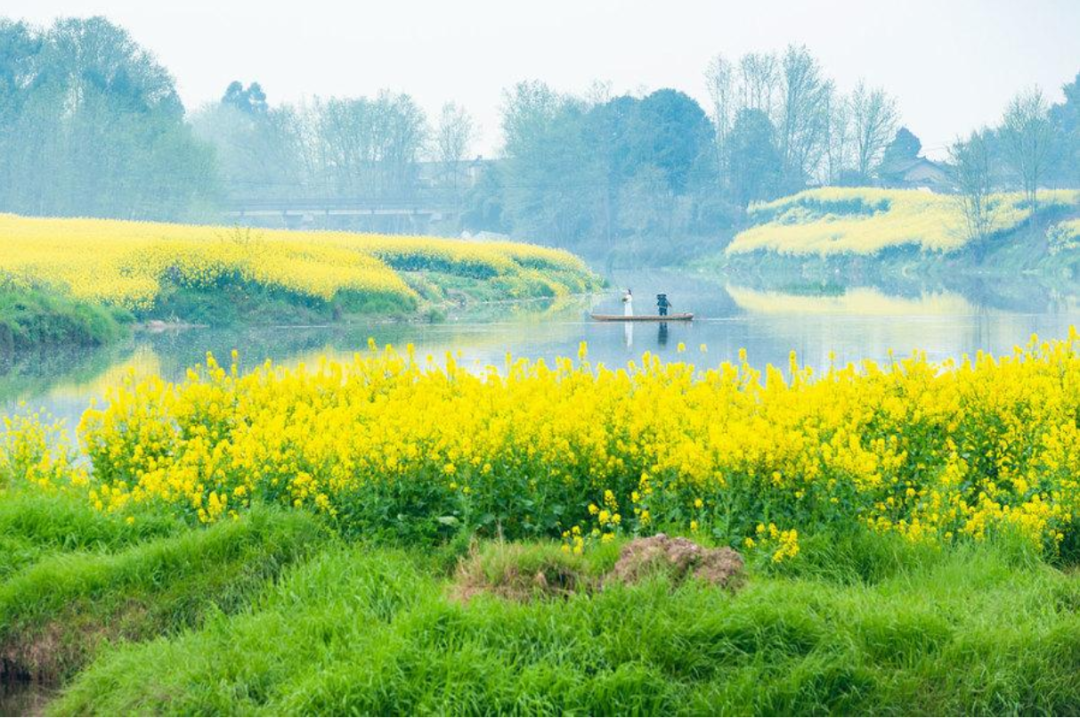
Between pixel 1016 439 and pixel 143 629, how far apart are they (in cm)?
504

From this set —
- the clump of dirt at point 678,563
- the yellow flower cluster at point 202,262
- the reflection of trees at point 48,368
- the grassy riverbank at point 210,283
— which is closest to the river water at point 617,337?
the reflection of trees at point 48,368

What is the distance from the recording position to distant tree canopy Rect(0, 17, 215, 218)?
61031mm

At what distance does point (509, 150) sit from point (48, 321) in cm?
6407

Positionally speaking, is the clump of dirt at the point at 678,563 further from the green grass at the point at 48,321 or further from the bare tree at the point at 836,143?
the bare tree at the point at 836,143

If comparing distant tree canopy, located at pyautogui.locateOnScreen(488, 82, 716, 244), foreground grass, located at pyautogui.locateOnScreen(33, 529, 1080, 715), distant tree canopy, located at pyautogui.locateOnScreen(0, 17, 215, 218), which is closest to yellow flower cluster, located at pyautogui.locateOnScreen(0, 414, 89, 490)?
foreground grass, located at pyautogui.locateOnScreen(33, 529, 1080, 715)

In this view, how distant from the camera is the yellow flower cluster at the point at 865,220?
64062 mm

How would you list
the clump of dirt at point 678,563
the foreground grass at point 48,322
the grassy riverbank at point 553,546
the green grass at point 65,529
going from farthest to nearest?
the foreground grass at point 48,322
the green grass at point 65,529
the clump of dirt at point 678,563
the grassy riverbank at point 553,546

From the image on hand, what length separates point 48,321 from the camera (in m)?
21.8

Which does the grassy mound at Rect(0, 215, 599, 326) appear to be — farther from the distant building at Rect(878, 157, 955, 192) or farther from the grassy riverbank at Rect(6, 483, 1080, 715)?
the distant building at Rect(878, 157, 955, 192)

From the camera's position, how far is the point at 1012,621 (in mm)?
5254

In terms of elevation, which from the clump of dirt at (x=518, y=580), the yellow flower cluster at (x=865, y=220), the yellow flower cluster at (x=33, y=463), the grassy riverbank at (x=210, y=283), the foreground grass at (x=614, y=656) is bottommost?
the foreground grass at (x=614, y=656)

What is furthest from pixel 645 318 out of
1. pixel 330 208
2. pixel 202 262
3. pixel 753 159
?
pixel 753 159

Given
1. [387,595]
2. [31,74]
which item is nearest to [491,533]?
[387,595]

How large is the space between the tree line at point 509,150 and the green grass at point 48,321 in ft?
131
